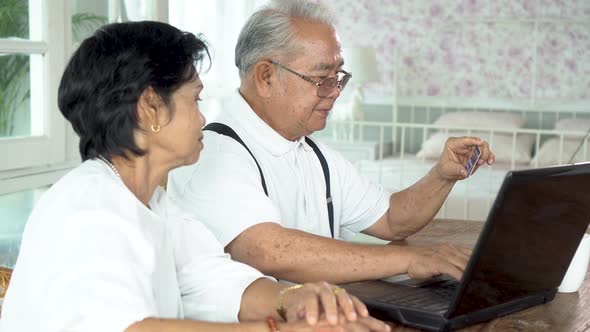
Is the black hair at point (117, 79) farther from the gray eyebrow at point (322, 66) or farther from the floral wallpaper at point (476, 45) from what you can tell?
the floral wallpaper at point (476, 45)

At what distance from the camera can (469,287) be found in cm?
118

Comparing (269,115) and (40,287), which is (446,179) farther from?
(40,287)

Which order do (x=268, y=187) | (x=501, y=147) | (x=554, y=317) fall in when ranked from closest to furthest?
(x=554, y=317) → (x=268, y=187) → (x=501, y=147)

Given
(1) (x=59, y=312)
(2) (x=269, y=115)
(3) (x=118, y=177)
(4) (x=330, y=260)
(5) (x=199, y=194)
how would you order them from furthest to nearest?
(2) (x=269, y=115) < (5) (x=199, y=194) < (4) (x=330, y=260) < (3) (x=118, y=177) < (1) (x=59, y=312)

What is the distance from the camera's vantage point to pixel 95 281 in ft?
3.24

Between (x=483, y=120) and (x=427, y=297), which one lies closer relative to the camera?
(x=427, y=297)

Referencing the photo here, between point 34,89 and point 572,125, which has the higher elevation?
point 34,89

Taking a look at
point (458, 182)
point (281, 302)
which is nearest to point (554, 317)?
point (281, 302)

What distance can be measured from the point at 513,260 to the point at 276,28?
0.76 m

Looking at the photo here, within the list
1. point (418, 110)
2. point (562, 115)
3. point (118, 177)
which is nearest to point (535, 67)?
point (562, 115)

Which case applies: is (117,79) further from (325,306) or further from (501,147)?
(501,147)

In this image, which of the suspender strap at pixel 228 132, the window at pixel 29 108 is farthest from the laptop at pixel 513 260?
the window at pixel 29 108

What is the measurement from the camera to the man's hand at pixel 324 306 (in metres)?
1.05

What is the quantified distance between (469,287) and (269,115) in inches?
29.1
